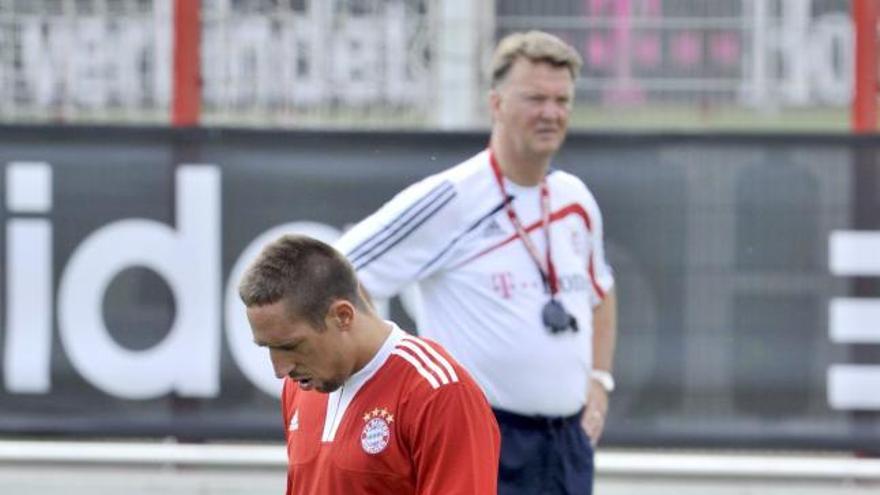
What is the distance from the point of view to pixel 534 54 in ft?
17.5

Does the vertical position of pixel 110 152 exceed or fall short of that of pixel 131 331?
it exceeds it

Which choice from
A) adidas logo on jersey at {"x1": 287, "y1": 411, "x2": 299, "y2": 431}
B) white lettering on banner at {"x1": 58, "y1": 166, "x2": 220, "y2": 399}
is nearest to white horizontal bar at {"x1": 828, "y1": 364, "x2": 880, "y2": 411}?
white lettering on banner at {"x1": 58, "y1": 166, "x2": 220, "y2": 399}

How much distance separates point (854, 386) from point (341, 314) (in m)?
4.39

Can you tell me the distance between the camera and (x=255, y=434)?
7.64 meters

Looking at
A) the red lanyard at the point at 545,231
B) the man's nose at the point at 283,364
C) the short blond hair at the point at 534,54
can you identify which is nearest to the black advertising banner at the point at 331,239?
the short blond hair at the point at 534,54

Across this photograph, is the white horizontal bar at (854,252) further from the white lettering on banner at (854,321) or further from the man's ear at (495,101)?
the man's ear at (495,101)

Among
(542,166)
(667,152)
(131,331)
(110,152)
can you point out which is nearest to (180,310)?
(131,331)

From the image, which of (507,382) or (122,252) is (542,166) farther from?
(122,252)

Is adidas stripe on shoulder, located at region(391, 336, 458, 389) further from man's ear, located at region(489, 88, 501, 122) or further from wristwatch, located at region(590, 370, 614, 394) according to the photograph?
wristwatch, located at region(590, 370, 614, 394)

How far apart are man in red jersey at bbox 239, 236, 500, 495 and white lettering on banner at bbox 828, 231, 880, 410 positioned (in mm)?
4146

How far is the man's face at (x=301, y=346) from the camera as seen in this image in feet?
11.4

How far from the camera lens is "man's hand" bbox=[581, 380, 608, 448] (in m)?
5.39

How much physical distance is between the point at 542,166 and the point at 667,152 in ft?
7.88

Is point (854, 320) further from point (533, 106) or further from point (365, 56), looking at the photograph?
point (533, 106)
